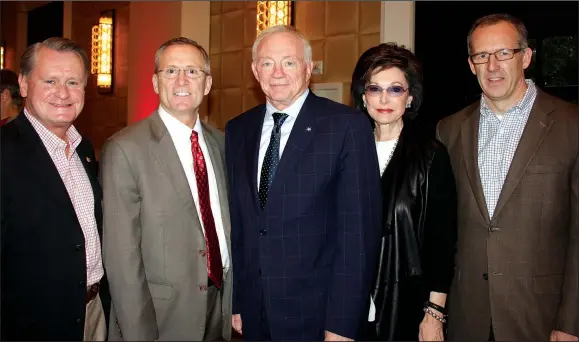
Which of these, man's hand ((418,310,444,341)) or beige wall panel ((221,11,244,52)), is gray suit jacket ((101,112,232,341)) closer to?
man's hand ((418,310,444,341))

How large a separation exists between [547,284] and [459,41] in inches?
98.8

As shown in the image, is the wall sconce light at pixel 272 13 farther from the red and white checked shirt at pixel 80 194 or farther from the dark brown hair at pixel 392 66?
the red and white checked shirt at pixel 80 194

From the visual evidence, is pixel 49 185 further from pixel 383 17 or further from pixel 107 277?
pixel 383 17

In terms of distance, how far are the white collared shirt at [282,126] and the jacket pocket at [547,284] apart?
133 centimetres

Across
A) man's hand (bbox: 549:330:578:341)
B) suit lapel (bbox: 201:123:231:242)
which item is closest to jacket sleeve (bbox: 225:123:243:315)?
suit lapel (bbox: 201:123:231:242)

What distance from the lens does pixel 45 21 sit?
398 inches

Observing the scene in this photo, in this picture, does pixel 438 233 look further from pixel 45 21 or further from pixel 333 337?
pixel 45 21

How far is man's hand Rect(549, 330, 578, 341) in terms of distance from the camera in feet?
7.51

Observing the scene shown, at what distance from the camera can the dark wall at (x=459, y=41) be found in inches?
150

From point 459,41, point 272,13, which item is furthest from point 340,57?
point 459,41

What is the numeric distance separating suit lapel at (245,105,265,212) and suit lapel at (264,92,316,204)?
0.10 meters

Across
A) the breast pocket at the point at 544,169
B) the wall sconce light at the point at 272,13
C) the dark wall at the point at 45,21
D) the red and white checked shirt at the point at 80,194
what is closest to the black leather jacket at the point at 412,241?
the breast pocket at the point at 544,169

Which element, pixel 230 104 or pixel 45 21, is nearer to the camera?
pixel 230 104

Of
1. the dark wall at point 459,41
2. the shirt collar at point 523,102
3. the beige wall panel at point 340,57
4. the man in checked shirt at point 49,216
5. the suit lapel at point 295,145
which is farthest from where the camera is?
the beige wall panel at point 340,57
